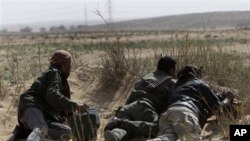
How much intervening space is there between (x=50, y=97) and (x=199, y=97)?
5.90 feet

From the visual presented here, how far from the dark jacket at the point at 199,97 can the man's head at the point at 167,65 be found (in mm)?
666

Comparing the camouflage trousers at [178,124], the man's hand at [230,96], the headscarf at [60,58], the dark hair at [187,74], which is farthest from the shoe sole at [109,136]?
the man's hand at [230,96]

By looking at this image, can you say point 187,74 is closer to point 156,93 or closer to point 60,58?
point 156,93

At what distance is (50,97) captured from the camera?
19.8 feet

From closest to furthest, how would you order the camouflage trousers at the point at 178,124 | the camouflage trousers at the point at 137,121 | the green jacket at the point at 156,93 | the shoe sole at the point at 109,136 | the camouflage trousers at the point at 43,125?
the camouflage trousers at the point at 178,124, the shoe sole at the point at 109,136, the camouflage trousers at the point at 137,121, the camouflage trousers at the point at 43,125, the green jacket at the point at 156,93

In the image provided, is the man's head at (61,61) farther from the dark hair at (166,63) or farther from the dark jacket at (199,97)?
the dark jacket at (199,97)

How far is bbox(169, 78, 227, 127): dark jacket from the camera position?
19.1ft

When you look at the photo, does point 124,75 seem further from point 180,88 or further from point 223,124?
point 223,124

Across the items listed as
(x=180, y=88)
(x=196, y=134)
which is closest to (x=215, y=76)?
(x=180, y=88)

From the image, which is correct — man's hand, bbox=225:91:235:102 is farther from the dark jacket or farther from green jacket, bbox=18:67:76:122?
green jacket, bbox=18:67:76:122

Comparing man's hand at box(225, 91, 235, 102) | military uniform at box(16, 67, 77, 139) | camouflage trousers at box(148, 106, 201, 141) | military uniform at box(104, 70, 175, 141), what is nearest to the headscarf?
military uniform at box(16, 67, 77, 139)

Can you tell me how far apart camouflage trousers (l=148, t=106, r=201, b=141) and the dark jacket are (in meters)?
0.22

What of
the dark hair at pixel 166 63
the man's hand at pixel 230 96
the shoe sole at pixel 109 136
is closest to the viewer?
the shoe sole at pixel 109 136

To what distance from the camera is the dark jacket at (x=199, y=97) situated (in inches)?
229
